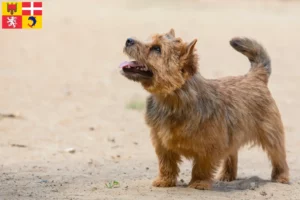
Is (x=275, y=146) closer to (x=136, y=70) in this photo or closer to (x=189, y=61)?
(x=189, y=61)

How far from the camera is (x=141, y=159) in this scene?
1013 centimetres

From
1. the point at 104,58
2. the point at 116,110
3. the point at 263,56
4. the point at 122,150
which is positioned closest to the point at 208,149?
the point at 263,56

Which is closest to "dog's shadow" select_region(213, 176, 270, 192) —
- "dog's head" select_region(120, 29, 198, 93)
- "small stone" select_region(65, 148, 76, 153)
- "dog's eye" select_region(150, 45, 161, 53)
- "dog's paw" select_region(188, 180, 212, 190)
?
"dog's paw" select_region(188, 180, 212, 190)

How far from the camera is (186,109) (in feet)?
24.6

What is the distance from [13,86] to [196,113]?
8314 mm

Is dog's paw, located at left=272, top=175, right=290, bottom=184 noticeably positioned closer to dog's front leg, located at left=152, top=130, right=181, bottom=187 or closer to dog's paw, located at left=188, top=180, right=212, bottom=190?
dog's paw, located at left=188, top=180, right=212, bottom=190

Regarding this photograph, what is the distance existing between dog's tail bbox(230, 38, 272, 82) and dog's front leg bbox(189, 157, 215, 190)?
1.74 m

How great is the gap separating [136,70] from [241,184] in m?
2.01

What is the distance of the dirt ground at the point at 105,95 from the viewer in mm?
8125

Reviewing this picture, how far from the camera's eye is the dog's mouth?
7.42m

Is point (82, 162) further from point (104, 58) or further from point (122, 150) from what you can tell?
point (104, 58)

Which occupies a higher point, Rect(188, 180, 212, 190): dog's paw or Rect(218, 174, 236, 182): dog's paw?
Rect(188, 180, 212, 190): dog's paw

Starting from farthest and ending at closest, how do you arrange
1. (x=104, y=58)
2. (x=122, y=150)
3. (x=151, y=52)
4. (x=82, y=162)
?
(x=104, y=58), (x=122, y=150), (x=82, y=162), (x=151, y=52)

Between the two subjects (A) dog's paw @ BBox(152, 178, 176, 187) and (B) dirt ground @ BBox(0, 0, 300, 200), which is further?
(B) dirt ground @ BBox(0, 0, 300, 200)
